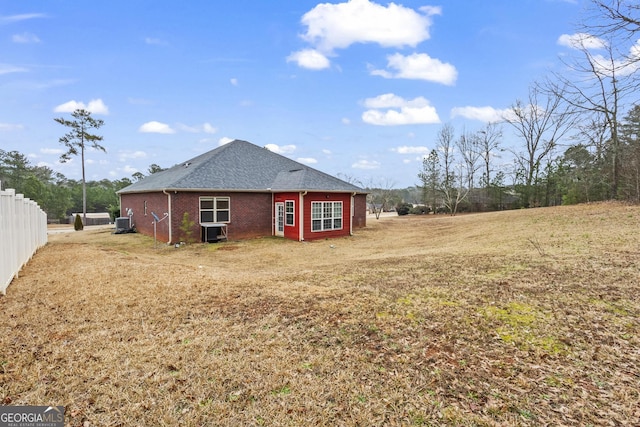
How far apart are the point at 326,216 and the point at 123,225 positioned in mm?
12870

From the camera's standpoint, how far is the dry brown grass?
8.73 ft

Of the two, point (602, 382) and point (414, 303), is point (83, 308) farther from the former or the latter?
point (602, 382)

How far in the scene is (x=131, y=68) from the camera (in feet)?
51.1

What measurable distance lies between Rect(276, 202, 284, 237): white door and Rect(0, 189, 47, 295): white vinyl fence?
10.1m

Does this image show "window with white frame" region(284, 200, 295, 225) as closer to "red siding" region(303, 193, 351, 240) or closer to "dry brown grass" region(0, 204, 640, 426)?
"red siding" region(303, 193, 351, 240)

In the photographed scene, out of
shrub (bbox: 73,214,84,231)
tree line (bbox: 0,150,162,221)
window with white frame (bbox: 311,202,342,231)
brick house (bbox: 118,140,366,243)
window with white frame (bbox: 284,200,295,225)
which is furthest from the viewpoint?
tree line (bbox: 0,150,162,221)

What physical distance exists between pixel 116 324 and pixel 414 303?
436cm

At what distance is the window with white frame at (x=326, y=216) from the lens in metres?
16.6

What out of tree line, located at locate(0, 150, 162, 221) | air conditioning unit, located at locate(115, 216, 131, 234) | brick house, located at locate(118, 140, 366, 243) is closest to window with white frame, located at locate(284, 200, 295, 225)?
brick house, located at locate(118, 140, 366, 243)

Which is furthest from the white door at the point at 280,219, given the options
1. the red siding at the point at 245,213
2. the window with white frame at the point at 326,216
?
Result: the window with white frame at the point at 326,216

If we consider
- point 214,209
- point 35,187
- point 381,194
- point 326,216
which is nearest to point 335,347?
point 214,209

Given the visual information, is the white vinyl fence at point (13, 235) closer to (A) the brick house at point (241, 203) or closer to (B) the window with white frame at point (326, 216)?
(A) the brick house at point (241, 203)

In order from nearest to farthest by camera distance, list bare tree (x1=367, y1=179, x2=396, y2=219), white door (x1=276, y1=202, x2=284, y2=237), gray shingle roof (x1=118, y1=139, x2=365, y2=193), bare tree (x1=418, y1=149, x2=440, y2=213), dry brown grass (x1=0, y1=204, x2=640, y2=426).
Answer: dry brown grass (x1=0, y1=204, x2=640, y2=426), gray shingle roof (x1=118, y1=139, x2=365, y2=193), white door (x1=276, y1=202, x2=284, y2=237), bare tree (x1=418, y1=149, x2=440, y2=213), bare tree (x1=367, y1=179, x2=396, y2=219)

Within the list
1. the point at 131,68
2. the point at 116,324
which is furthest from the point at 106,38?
the point at 116,324
